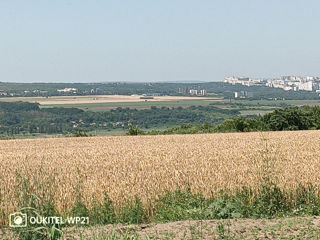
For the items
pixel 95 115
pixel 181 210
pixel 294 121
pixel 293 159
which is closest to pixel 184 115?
pixel 95 115

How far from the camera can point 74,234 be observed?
902cm

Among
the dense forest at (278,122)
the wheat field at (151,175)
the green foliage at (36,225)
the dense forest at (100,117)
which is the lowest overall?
the dense forest at (100,117)

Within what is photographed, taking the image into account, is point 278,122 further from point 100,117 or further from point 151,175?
point 100,117

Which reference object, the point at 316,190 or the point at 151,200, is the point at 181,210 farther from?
the point at 316,190

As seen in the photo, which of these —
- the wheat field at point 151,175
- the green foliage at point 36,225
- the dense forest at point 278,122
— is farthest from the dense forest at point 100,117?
the green foliage at point 36,225

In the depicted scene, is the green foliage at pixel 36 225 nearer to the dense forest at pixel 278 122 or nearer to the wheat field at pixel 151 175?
the wheat field at pixel 151 175

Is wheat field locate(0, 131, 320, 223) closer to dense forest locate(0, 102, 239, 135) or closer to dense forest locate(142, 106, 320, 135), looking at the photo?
dense forest locate(142, 106, 320, 135)

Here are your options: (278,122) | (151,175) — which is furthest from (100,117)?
(151,175)

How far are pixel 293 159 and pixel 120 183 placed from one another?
26.6 ft

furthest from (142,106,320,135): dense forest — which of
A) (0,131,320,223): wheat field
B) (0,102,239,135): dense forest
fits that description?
(0,102,239,135): dense forest

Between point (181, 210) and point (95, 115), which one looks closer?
point (181, 210)

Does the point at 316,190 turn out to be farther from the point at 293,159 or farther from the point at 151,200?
the point at 293,159

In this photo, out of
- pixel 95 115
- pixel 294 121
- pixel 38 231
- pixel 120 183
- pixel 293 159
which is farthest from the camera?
pixel 95 115

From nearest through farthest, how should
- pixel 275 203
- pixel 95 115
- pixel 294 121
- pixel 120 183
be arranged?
pixel 275 203 → pixel 120 183 → pixel 294 121 → pixel 95 115
